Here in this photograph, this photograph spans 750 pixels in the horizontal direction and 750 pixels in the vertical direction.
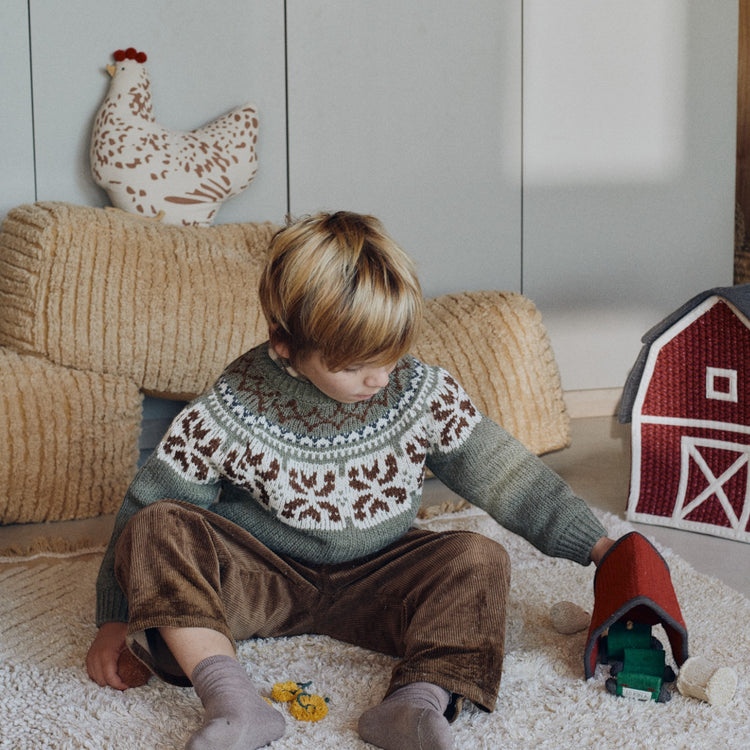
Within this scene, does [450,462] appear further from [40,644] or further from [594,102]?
[594,102]

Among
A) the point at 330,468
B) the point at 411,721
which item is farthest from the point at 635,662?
the point at 330,468

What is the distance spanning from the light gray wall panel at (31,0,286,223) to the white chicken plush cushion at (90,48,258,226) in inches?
1.9

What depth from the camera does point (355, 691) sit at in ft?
2.95

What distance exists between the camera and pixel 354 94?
6.21 feet

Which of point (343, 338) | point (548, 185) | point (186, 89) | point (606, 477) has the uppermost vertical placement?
point (186, 89)

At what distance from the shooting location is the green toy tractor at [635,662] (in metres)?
0.87

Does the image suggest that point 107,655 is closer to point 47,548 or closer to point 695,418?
point 47,548

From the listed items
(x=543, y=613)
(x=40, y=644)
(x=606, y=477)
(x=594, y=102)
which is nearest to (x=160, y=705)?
(x=40, y=644)

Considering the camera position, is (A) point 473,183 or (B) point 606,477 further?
(A) point 473,183

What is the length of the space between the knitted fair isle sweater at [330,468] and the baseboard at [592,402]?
3.89 feet

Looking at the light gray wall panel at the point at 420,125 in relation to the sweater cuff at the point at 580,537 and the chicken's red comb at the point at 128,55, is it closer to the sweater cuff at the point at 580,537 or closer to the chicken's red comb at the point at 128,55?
the chicken's red comb at the point at 128,55

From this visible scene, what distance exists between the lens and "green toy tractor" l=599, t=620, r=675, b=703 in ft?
2.85

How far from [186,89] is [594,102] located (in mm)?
946

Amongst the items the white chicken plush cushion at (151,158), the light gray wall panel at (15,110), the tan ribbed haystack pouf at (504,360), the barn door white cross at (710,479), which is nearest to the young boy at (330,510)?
the barn door white cross at (710,479)
